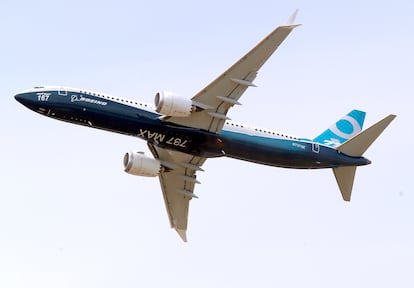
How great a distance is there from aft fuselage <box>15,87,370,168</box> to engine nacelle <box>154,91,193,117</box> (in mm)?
2187

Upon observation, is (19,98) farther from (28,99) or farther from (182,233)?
(182,233)

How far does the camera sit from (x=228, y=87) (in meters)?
72.6

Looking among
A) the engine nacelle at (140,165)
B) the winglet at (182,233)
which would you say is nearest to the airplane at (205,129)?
the engine nacelle at (140,165)

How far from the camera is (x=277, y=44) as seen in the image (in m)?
68.6

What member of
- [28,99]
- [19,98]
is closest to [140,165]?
[28,99]

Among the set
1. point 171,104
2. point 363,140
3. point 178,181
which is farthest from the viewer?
point 178,181

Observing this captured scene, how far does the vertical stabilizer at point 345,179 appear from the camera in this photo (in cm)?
8000

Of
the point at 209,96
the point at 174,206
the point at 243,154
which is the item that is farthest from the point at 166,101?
the point at 174,206

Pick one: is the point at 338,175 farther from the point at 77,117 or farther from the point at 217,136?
the point at 77,117

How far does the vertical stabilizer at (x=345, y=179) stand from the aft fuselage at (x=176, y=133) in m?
0.92

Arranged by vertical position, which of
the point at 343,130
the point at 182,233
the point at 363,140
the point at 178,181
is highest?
the point at 343,130

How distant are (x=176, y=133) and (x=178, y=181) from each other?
10.3 meters

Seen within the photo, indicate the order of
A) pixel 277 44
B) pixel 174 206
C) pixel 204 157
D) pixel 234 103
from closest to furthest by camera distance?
pixel 277 44
pixel 234 103
pixel 204 157
pixel 174 206

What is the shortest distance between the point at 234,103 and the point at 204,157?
6.87 m
